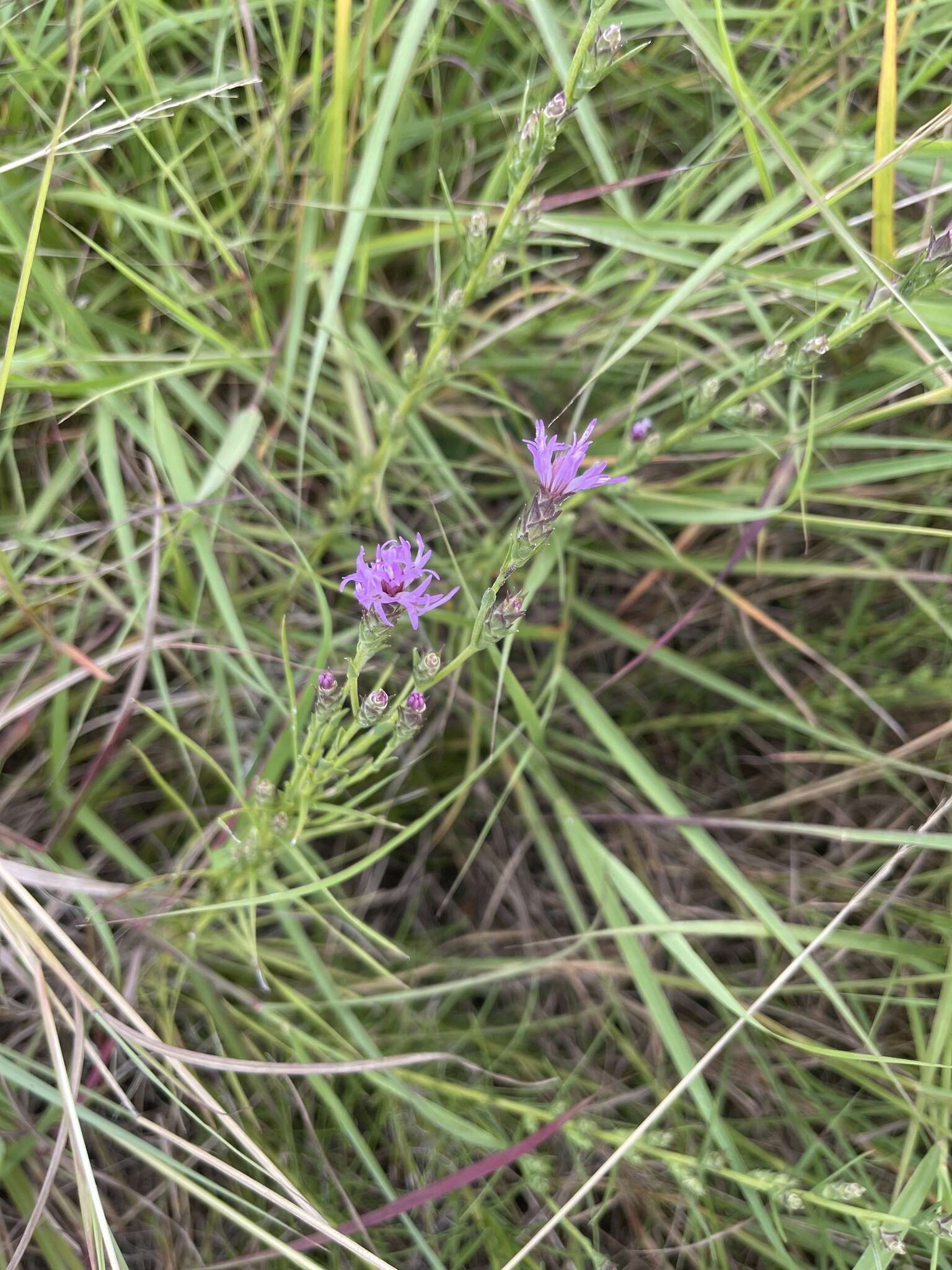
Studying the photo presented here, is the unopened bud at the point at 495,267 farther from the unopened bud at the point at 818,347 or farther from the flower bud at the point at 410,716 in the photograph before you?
the flower bud at the point at 410,716

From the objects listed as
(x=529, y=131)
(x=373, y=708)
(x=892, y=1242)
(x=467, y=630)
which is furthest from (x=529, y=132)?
(x=892, y=1242)

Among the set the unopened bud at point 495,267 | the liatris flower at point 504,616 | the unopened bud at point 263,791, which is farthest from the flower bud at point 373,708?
the unopened bud at point 495,267

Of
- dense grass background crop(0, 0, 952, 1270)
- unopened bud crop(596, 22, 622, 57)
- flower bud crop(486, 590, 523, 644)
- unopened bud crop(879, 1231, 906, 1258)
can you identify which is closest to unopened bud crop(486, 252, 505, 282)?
dense grass background crop(0, 0, 952, 1270)

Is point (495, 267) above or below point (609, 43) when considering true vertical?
below

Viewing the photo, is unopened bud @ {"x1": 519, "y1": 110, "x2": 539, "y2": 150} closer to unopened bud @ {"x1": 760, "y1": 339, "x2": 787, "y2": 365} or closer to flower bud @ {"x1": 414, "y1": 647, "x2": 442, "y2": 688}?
unopened bud @ {"x1": 760, "y1": 339, "x2": 787, "y2": 365}

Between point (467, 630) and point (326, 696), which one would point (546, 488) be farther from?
point (467, 630)
